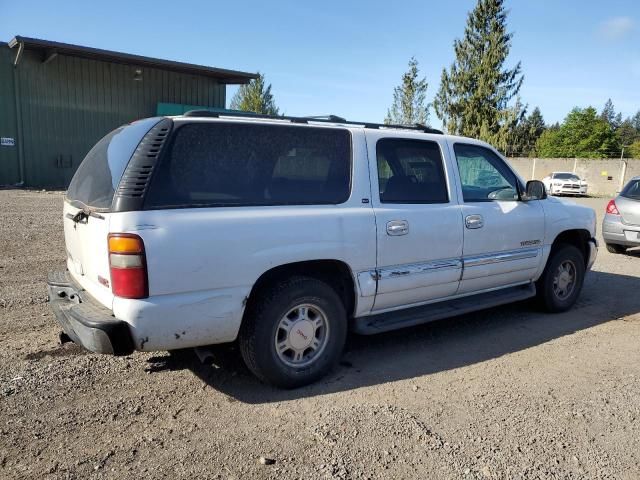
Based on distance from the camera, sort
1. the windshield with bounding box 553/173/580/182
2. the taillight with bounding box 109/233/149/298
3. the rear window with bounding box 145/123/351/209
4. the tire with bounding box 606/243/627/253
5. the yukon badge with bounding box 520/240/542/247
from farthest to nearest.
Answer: the windshield with bounding box 553/173/580/182
the tire with bounding box 606/243/627/253
the yukon badge with bounding box 520/240/542/247
the rear window with bounding box 145/123/351/209
the taillight with bounding box 109/233/149/298

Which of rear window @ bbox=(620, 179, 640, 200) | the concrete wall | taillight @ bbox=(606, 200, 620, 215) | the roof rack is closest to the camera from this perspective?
the roof rack

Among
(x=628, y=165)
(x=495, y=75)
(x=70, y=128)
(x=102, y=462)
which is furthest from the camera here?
(x=495, y=75)

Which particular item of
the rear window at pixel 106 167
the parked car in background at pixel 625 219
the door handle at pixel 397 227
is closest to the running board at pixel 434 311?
the door handle at pixel 397 227

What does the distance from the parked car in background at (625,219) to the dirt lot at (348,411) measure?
16.6 ft

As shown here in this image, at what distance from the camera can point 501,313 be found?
220 inches

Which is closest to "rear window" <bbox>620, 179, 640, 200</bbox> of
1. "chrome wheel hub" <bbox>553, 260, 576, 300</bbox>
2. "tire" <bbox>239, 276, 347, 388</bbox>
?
"chrome wheel hub" <bbox>553, 260, 576, 300</bbox>

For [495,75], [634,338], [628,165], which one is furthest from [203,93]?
[628,165]

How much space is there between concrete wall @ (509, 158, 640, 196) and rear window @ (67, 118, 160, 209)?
3077 cm

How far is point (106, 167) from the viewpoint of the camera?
11.1 feet

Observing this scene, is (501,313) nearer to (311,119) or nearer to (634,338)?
(634,338)

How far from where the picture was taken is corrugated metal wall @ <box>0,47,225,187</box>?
62.5ft

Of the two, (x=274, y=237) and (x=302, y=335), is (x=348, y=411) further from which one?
(x=274, y=237)

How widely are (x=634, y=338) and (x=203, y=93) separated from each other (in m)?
21.9

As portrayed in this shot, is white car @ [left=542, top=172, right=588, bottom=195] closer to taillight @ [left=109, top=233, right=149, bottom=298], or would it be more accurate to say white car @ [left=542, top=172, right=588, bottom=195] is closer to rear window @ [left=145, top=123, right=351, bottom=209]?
rear window @ [left=145, top=123, right=351, bottom=209]
